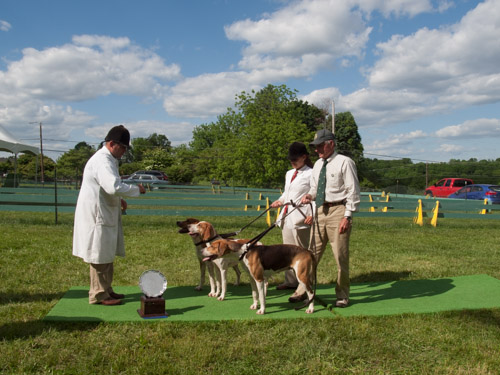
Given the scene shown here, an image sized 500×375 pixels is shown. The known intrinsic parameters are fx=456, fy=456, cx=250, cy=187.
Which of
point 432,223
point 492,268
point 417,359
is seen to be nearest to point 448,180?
point 432,223

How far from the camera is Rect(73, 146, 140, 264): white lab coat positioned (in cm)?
517

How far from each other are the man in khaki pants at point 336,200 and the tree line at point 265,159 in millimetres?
12433

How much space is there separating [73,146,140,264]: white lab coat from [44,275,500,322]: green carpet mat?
0.70 m

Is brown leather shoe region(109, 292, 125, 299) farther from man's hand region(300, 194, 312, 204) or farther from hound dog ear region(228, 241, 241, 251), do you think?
man's hand region(300, 194, 312, 204)

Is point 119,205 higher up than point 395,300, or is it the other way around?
point 119,205

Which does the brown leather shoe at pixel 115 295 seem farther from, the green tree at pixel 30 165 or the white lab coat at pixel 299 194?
the green tree at pixel 30 165

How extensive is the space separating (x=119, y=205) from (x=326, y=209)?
2.55 m

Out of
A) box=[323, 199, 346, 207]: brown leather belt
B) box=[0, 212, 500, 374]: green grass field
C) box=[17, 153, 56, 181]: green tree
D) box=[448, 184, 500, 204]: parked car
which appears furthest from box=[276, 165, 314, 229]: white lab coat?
box=[17, 153, 56, 181]: green tree

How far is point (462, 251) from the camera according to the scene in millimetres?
10719

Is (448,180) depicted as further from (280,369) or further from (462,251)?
(280,369)

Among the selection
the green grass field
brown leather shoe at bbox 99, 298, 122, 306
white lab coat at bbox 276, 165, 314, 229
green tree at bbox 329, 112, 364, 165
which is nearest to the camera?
the green grass field

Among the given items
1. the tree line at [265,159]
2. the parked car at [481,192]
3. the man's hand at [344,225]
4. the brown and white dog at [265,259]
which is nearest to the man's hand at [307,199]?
the man's hand at [344,225]

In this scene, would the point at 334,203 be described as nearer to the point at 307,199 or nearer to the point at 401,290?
the point at 307,199

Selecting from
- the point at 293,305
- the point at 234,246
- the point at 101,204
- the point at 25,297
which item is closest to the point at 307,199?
the point at 234,246
